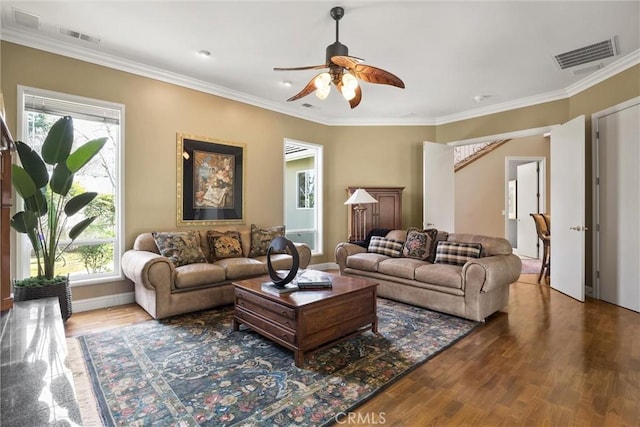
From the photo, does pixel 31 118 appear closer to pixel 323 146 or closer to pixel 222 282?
pixel 222 282

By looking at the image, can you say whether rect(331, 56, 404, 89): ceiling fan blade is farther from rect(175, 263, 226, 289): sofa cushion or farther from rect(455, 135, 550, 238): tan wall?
rect(455, 135, 550, 238): tan wall

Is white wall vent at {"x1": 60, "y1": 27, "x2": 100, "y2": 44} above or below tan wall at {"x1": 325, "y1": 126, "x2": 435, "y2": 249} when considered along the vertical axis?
above

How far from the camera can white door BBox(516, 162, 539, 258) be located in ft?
24.3

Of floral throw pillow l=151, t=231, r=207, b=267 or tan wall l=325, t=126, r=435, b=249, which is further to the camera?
tan wall l=325, t=126, r=435, b=249

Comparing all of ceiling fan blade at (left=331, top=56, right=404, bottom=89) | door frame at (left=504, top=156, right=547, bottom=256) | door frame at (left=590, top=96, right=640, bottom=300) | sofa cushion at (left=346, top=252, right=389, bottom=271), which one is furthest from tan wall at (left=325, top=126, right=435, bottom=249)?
ceiling fan blade at (left=331, top=56, right=404, bottom=89)

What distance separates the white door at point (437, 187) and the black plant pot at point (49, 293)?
5.12 m

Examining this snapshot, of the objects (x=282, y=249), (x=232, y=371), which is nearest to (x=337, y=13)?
(x=282, y=249)

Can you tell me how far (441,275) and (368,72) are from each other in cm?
221

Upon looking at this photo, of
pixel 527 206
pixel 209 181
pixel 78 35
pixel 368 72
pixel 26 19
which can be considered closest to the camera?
pixel 368 72

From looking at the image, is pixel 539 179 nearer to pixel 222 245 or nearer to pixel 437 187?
pixel 437 187

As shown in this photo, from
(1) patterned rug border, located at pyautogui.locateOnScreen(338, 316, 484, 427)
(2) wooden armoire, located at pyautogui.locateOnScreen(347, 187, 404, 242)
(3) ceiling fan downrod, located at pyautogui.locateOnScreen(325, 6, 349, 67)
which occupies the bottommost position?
(1) patterned rug border, located at pyautogui.locateOnScreen(338, 316, 484, 427)

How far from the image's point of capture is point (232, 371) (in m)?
2.24

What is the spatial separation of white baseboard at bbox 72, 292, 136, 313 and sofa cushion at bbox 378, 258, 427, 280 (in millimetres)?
3118

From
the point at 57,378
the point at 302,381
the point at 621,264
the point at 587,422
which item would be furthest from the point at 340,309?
the point at 621,264
